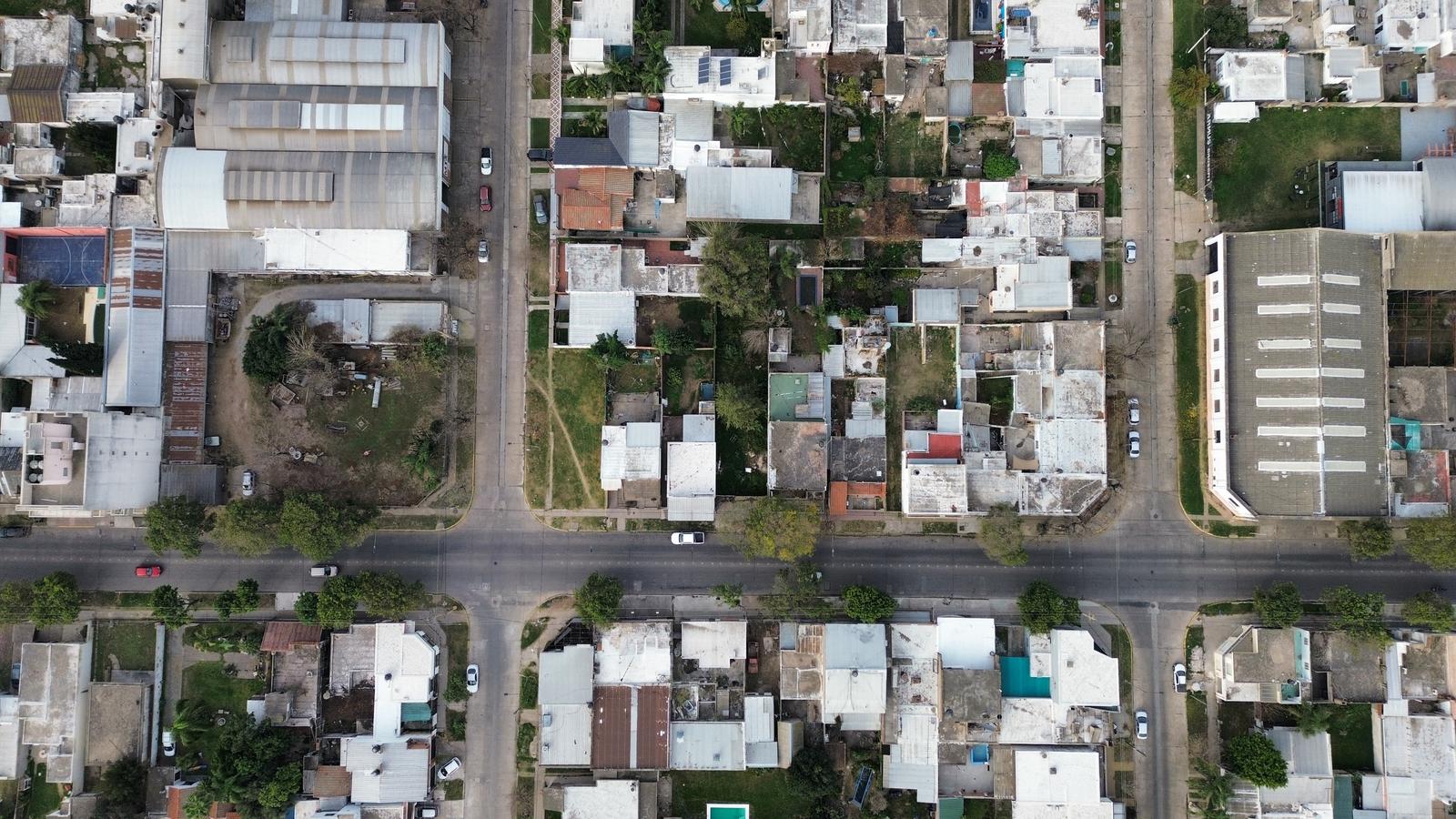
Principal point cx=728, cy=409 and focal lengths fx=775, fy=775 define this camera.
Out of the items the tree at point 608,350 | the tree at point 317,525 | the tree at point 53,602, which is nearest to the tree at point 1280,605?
the tree at point 608,350

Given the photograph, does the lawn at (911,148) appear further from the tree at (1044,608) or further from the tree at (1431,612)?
the tree at (1431,612)

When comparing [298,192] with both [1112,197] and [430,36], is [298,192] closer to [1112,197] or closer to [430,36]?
[430,36]

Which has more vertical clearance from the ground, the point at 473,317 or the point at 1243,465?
the point at 473,317

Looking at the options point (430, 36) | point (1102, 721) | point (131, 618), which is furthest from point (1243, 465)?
point (131, 618)

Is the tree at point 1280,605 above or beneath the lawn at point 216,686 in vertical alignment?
above

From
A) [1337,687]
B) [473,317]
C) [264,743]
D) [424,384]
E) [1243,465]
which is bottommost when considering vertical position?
[264,743]

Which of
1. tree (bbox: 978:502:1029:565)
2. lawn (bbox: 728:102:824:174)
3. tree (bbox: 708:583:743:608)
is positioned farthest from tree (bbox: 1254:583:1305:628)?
lawn (bbox: 728:102:824:174)
